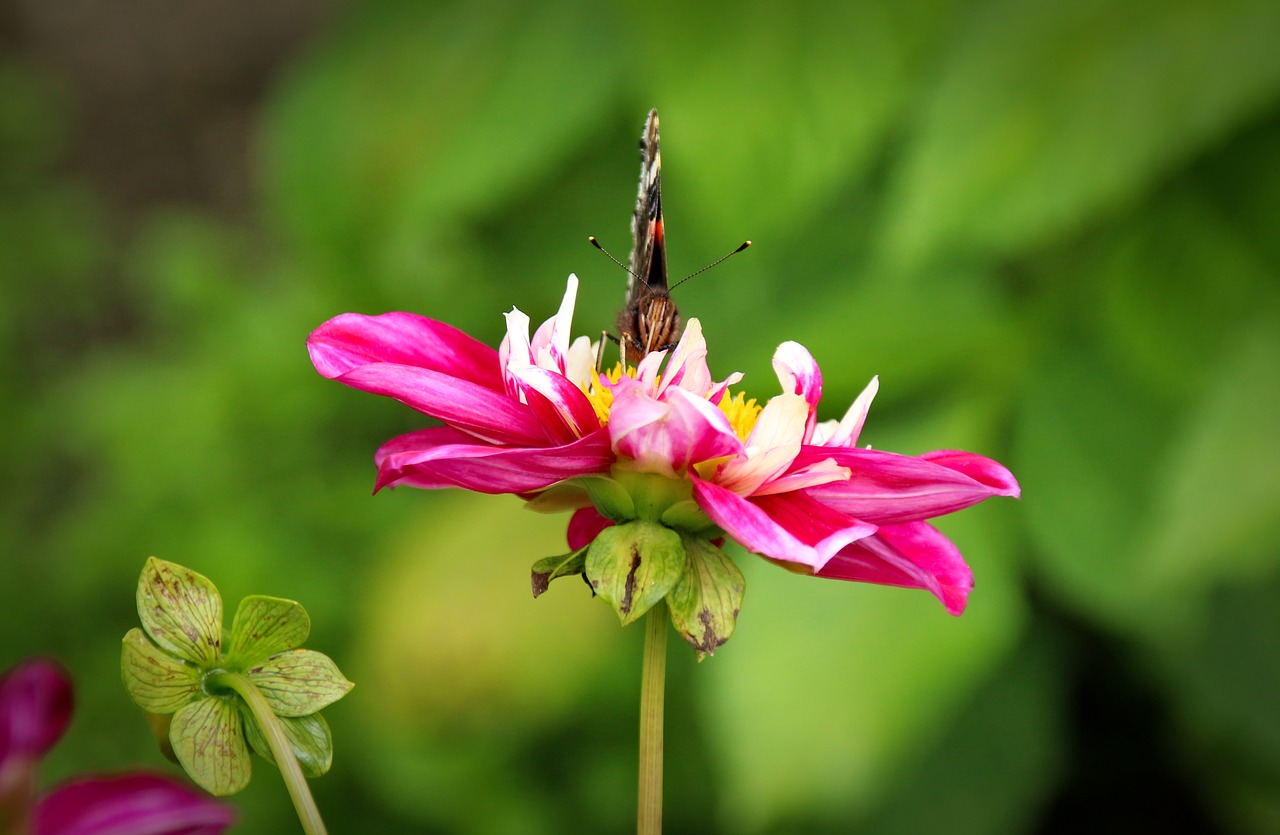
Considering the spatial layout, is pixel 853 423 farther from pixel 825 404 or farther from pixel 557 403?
pixel 825 404

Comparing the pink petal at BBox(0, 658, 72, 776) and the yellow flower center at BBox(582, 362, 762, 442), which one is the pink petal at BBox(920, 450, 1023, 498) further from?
the pink petal at BBox(0, 658, 72, 776)

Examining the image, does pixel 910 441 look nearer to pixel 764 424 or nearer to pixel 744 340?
pixel 744 340

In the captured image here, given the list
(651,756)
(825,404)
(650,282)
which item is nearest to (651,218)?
(650,282)

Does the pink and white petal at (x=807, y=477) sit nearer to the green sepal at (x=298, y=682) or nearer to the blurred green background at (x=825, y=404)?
the green sepal at (x=298, y=682)

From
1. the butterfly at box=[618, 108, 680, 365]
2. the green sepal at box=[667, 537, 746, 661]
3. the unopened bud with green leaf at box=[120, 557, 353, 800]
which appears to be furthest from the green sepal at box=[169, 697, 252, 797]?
the butterfly at box=[618, 108, 680, 365]

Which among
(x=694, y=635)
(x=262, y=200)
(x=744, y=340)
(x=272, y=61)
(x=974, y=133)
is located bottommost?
(x=694, y=635)

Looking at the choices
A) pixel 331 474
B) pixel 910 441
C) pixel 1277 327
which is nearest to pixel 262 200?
pixel 331 474

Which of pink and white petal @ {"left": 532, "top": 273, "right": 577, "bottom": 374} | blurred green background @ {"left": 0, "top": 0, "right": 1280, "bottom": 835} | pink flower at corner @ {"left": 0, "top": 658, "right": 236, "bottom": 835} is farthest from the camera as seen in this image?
blurred green background @ {"left": 0, "top": 0, "right": 1280, "bottom": 835}
